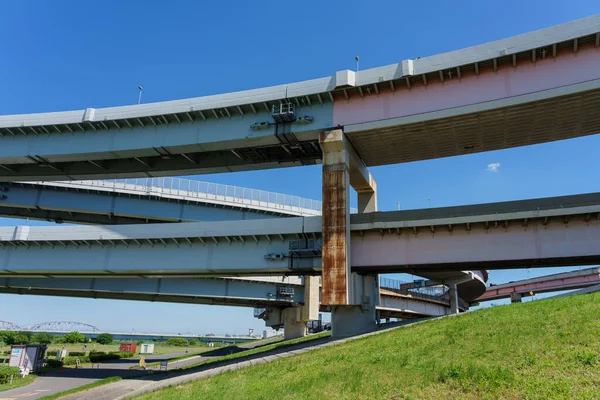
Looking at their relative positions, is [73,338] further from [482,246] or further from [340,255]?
[482,246]

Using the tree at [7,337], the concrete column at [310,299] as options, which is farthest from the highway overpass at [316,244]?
the tree at [7,337]

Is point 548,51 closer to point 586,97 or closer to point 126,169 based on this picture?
point 586,97

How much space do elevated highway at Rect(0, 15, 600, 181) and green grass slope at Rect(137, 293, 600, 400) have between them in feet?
33.9

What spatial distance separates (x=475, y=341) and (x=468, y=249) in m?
10.3

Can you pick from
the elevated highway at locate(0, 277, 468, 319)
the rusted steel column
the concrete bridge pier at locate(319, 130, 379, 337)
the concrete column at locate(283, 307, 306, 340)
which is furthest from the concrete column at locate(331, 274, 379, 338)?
the concrete column at locate(283, 307, 306, 340)

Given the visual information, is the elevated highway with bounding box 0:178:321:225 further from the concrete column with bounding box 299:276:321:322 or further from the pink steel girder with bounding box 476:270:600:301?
the pink steel girder with bounding box 476:270:600:301

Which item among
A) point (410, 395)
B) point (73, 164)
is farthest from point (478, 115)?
point (73, 164)

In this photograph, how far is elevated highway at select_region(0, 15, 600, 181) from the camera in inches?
777

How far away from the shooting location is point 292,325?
50750 mm

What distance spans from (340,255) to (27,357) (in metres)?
30.6

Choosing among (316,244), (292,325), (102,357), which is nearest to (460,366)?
(316,244)

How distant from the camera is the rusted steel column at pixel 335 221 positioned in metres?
20.5

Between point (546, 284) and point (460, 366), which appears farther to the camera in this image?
point (546, 284)

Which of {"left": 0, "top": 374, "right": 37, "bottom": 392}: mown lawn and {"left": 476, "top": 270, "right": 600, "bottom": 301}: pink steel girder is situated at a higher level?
{"left": 476, "top": 270, "right": 600, "bottom": 301}: pink steel girder
